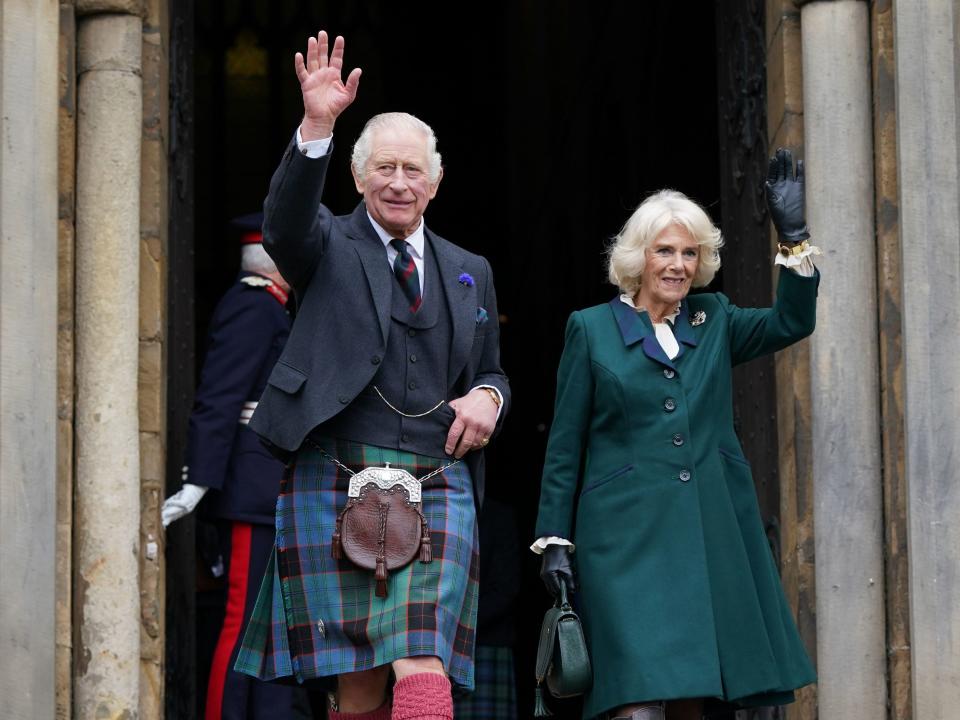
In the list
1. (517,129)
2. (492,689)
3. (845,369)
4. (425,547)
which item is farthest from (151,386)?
(517,129)

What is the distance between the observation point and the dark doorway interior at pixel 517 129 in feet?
32.5

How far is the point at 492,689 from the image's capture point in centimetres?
787

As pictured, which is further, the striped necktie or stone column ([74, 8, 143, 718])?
stone column ([74, 8, 143, 718])

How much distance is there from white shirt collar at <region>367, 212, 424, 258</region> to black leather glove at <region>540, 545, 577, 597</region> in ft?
2.92

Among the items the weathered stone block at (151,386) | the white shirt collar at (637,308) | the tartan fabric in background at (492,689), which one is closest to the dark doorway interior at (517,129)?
the weathered stone block at (151,386)

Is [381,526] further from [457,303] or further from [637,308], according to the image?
[637,308]

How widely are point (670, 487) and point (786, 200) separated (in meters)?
0.85

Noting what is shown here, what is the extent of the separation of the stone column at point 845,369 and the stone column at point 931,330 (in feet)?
0.60

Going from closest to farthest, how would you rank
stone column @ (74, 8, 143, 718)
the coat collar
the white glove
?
the coat collar
stone column @ (74, 8, 143, 718)
the white glove

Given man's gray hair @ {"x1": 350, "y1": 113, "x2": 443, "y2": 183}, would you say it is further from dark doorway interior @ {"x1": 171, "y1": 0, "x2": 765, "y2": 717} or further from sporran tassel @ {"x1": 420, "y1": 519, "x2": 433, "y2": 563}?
dark doorway interior @ {"x1": 171, "y1": 0, "x2": 765, "y2": 717}

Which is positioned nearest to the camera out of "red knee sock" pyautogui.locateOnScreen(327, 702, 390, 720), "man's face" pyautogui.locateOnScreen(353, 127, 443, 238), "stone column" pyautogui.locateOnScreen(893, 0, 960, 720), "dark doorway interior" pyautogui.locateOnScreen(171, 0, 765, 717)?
"red knee sock" pyautogui.locateOnScreen(327, 702, 390, 720)

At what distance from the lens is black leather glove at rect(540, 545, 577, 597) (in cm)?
547

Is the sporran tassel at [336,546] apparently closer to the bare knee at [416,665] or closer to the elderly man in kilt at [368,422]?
the elderly man in kilt at [368,422]

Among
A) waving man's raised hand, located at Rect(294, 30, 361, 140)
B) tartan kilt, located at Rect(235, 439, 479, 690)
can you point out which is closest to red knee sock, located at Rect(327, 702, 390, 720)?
tartan kilt, located at Rect(235, 439, 479, 690)
